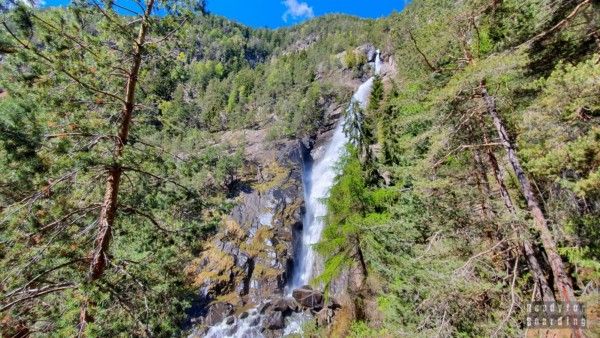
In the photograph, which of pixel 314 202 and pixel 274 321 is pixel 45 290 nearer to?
pixel 274 321

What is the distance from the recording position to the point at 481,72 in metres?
6.84

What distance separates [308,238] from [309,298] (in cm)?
740

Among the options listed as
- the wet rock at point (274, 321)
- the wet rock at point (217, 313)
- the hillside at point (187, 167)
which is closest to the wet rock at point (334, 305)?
the wet rock at point (274, 321)

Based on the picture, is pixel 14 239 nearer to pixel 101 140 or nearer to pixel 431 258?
pixel 101 140

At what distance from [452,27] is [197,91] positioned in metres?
82.7

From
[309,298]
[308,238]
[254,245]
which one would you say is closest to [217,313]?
[254,245]

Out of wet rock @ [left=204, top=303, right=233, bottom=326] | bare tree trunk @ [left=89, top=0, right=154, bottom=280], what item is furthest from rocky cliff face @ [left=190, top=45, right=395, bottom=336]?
bare tree trunk @ [left=89, top=0, right=154, bottom=280]

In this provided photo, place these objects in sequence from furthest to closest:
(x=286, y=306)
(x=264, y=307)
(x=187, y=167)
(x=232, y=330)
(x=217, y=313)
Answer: (x=217, y=313) < (x=264, y=307) < (x=286, y=306) < (x=232, y=330) < (x=187, y=167)

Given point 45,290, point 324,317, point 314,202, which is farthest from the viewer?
point 314,202

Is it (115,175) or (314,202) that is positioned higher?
(314,202)

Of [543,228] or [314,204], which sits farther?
[314,204]

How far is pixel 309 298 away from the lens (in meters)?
24.3

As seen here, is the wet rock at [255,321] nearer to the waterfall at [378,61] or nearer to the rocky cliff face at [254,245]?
the rocky cliff face at [254,245]

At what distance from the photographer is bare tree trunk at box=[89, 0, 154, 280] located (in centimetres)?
609
